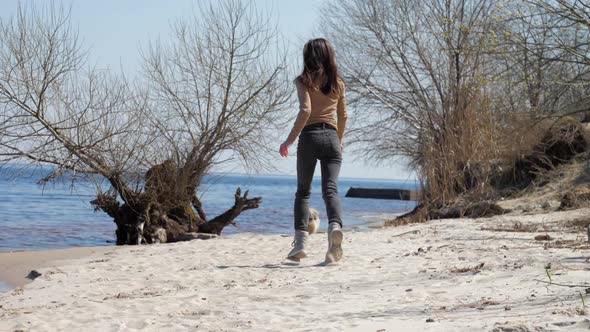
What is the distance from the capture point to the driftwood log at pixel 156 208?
1297cm

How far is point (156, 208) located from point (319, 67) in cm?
747

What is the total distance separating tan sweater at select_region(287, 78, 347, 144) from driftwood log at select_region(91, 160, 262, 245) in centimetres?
691

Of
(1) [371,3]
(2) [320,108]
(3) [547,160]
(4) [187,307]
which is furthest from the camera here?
(1) [371,3]

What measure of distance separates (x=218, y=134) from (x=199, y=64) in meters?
1.32

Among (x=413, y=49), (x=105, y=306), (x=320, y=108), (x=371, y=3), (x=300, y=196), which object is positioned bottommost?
(x=105, y=306)

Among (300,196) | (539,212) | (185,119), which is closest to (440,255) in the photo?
(300,196)

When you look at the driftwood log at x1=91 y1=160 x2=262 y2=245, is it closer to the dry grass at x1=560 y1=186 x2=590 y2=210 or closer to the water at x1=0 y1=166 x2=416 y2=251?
the water at x1=0 y1=166 x2=416 y2=251

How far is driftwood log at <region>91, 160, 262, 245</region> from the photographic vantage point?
511 inches

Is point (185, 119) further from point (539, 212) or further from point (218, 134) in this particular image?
point (539, 212)

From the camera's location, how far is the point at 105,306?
4.99 m

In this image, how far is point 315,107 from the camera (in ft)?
21.4

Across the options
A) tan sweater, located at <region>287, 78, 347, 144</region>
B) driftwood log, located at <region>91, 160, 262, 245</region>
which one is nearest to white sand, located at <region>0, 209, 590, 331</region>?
tan sweater, located at <region>287, 78, 347, 144</region>

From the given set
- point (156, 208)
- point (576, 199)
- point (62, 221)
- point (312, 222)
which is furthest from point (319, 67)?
point (62, 221)

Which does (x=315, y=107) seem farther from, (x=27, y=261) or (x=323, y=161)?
(x=27, y=261)
